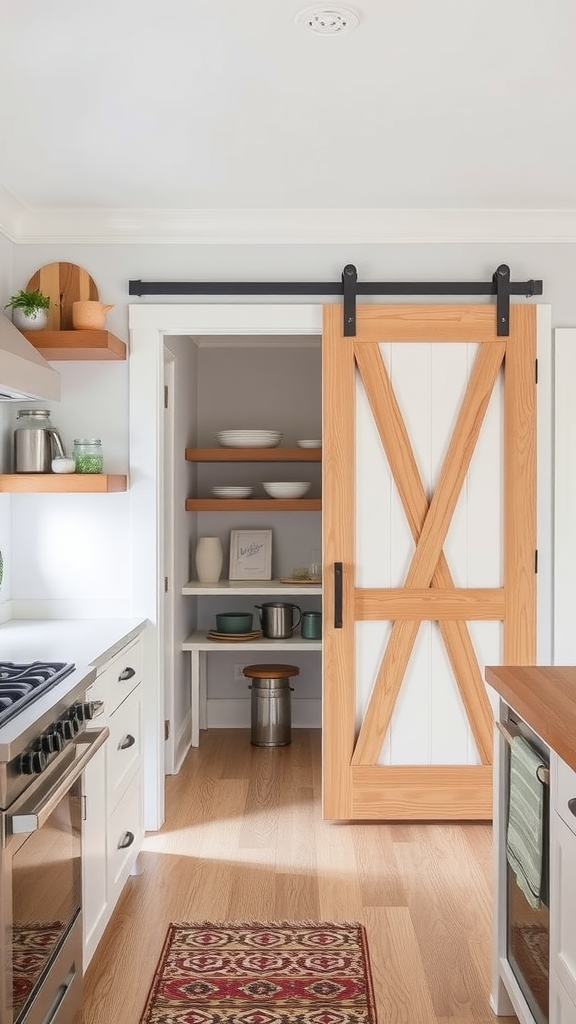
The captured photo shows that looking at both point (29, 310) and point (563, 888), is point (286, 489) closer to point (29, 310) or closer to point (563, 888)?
point (29, 310)

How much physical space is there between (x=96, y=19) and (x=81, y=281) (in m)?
1.65

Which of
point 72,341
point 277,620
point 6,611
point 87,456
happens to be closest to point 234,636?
point 277,620

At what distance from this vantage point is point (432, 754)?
395 centimetres

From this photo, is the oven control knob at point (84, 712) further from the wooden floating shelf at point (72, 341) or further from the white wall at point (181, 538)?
the white wall at point (181, 538)

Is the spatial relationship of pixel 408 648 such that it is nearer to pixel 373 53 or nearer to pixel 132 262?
pixel 132 262

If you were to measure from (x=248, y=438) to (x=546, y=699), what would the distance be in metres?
3.43

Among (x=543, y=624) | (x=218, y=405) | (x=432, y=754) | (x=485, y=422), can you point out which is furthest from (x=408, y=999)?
(x=218, y=405)

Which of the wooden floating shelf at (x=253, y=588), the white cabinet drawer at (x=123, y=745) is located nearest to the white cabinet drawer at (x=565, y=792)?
the white cabinet drawer at (x=123, y=745)

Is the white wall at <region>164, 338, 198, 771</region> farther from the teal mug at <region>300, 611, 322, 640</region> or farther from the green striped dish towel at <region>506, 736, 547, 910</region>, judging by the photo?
the green striped dish towel at <region>506, 736, 547, 910</region>

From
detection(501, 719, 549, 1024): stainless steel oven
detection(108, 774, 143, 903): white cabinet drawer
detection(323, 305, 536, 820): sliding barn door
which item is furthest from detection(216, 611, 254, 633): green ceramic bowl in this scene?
detection(501, 719, 549, 1024): stainless steel oven

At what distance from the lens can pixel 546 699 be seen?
2141mm

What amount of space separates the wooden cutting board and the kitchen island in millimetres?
2333

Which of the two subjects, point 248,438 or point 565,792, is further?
point 248,438

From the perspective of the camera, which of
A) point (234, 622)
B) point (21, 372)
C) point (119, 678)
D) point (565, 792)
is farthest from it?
point (234, 622)
